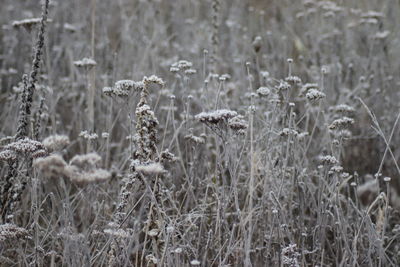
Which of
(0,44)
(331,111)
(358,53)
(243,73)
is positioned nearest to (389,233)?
(331,111)

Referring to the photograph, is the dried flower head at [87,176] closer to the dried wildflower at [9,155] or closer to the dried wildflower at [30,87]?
the dried wildflower at [9,155]

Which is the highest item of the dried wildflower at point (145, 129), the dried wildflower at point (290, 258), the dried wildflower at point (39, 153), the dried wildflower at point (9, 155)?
the dried wildflower at point (145, 129)

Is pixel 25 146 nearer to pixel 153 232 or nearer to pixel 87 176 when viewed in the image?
pixel 87 176

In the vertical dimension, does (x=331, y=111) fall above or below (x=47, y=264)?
above

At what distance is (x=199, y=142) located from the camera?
2.52 m

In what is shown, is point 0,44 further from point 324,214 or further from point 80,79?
point 324,214

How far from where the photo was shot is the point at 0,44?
16.3 feet

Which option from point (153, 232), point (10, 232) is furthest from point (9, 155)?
point (153, 232)

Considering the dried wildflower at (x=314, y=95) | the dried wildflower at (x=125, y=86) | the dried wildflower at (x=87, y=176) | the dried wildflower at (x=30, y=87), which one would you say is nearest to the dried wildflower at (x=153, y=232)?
the dried wildflower at (x=87, y=176)

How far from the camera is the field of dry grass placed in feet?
6.75

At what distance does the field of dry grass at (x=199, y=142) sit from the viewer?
2.06m

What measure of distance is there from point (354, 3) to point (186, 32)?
1.88 metres

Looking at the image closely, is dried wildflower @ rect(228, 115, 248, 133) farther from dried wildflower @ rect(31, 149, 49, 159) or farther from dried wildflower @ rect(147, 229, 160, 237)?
dried wildflower @ rect(31, 149, 49, 159)

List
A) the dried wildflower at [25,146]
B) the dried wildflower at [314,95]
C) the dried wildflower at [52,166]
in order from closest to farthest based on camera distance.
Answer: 1. the dried wildflower at [52,166]
2. the dried wildflower at [25,146]
3. the dried wildflower at [314,95]
